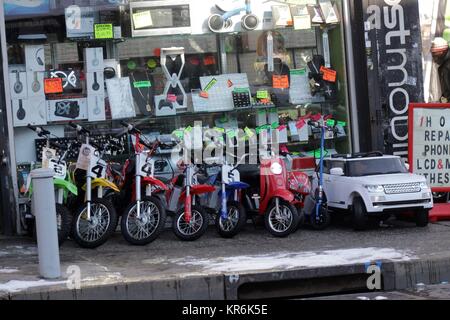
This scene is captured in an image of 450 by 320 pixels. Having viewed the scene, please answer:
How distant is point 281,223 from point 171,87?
2545 mm

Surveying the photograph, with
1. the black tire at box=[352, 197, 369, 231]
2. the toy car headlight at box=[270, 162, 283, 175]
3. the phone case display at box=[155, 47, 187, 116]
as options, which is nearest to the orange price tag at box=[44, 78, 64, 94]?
the phone case display at box=[155, 47, 187, 116]

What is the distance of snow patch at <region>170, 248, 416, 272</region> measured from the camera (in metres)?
8.04

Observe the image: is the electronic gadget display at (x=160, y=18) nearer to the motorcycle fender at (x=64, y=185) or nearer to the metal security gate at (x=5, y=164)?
the metal security gate at (x=5, y=164)

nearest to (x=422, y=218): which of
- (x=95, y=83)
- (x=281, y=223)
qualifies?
(x=281, y=223)

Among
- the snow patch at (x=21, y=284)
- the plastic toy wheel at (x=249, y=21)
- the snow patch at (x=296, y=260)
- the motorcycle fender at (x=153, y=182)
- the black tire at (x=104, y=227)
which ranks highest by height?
the plastic toy wheel at (x=249, y=21)

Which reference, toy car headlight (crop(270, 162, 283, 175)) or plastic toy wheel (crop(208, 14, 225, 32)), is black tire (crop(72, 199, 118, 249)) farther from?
plastic toy wheel (crop(208, 14, 225, 32))

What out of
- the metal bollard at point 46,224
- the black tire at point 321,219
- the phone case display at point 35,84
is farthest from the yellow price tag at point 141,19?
the metal bollard at point 46,224

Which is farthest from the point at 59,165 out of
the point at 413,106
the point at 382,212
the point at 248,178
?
the point at 413,106

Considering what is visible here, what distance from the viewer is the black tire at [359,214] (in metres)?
9.85

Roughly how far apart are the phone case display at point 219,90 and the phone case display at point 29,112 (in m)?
2.01

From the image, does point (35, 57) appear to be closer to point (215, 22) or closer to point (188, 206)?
point (215, 22)

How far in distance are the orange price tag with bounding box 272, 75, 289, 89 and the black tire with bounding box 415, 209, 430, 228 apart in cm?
258

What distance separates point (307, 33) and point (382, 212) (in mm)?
3006

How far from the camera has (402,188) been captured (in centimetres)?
977
